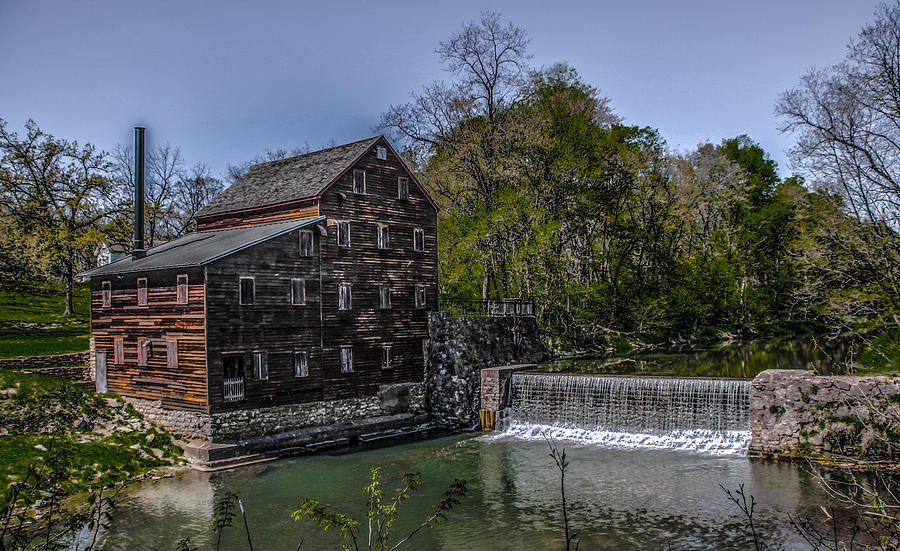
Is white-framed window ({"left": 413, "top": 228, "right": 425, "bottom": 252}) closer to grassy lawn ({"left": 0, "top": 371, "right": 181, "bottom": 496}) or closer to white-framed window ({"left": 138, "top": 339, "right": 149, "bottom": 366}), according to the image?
white-framed window ({"left": 138, "top": 339, "right": 149, "bottom": 366})

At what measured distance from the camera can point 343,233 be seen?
91.2 ft

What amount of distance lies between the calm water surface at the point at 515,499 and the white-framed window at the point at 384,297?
6.66m

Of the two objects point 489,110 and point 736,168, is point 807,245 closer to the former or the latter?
point 489,110

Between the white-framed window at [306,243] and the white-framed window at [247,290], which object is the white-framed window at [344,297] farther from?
the white-framed window at [247,290]

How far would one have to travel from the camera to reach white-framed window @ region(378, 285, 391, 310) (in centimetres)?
2888

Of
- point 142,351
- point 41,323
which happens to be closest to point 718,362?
point 142,351

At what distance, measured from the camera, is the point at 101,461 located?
2212 cm

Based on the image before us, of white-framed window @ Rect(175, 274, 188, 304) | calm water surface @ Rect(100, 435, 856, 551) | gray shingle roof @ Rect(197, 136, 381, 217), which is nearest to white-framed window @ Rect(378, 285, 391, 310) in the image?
gray shingle roof @ Rect(197, 136, 381, 217)

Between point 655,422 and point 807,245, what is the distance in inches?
336

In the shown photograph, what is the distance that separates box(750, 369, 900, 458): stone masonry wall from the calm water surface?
3.42 ft

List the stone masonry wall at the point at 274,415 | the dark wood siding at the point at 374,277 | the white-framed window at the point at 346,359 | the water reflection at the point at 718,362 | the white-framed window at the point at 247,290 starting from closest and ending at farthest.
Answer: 1. the stone masonry wall at the point at 274,415
2. the white-framed window at the point at 247,290
3. the dark wood siding at the point at 374,277
4. the white-framed window at the point at 346,359
5. the water reflection at the point at 718,362

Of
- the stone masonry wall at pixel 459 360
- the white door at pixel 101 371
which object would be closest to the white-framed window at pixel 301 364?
the stone masonry wall at pixel 459 360

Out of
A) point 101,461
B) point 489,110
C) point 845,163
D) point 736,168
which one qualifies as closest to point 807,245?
point 845,163

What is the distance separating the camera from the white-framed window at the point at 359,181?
2828 centimetres
